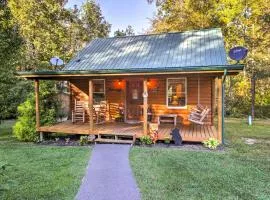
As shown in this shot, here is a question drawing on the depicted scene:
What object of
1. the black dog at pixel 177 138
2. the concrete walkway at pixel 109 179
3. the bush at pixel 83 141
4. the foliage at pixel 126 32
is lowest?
the concrete walkway at pixel 109 179

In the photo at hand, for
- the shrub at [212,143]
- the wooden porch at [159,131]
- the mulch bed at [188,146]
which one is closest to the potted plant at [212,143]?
the shrub at [212,143]

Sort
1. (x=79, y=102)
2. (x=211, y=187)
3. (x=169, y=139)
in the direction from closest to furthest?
(x=211, y=187), (x=169, y=139), (x=79, y=102)

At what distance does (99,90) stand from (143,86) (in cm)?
237

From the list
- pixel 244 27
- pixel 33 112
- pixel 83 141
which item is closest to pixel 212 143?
pixel 83 141

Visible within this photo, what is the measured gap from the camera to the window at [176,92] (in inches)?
396

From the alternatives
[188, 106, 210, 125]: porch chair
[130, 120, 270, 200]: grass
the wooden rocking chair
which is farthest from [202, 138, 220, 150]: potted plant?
the wooden rocking chair

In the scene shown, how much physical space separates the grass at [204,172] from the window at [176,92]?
2.93 m

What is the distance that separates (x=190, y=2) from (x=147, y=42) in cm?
714

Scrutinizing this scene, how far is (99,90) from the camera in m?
11.1

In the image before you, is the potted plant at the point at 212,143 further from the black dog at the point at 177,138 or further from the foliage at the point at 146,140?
Answer: the foliage at the point at 146,140

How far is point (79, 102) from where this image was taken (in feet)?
35.5

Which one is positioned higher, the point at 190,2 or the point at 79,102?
the point at 190,2

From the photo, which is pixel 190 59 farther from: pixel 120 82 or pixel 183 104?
pixel 120 82

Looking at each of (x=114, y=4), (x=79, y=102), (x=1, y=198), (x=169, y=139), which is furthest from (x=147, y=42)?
(x=114, y=4)
